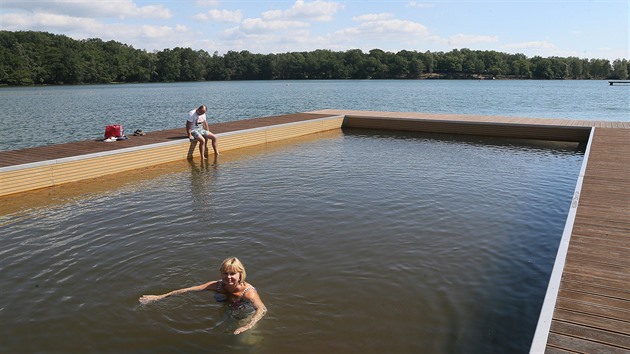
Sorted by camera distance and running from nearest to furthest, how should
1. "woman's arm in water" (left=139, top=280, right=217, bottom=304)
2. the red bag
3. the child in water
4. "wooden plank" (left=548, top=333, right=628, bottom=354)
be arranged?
"wooden plank" (left=548, top=333, right=628, bottom=354) < the child in water < "woman's arm in water" (left=139, top=280, right=217, bottom=304) < the red bag

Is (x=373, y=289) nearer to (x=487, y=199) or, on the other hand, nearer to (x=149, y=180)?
(x=487, y=199)

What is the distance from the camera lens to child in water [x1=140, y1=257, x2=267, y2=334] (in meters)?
4.10

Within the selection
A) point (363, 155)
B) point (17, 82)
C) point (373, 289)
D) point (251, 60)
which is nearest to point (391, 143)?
point (363, 155)

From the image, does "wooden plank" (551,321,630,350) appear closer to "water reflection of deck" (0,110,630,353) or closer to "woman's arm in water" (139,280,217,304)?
"water reflection of deck" (0,110,630,353)

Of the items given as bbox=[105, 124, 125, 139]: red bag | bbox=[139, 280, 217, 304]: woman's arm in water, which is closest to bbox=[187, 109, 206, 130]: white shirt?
bbox=[105, 124, 125, 139]: red bag

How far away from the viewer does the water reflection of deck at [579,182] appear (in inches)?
138

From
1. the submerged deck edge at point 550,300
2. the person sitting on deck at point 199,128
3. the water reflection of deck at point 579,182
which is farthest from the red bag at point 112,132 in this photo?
the submerged deck edge at point 550,300

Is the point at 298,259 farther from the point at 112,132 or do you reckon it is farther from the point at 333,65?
the point at 333,65

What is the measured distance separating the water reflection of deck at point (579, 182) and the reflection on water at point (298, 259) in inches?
21.3

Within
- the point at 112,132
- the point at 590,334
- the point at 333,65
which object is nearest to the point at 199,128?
the point at 112,132

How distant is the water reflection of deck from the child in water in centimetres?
227

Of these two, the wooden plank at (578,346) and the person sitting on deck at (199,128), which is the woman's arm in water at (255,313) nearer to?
the wooden plank at (578,346)

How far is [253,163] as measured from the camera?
11.5 meters

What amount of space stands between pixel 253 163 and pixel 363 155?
2.98 m
